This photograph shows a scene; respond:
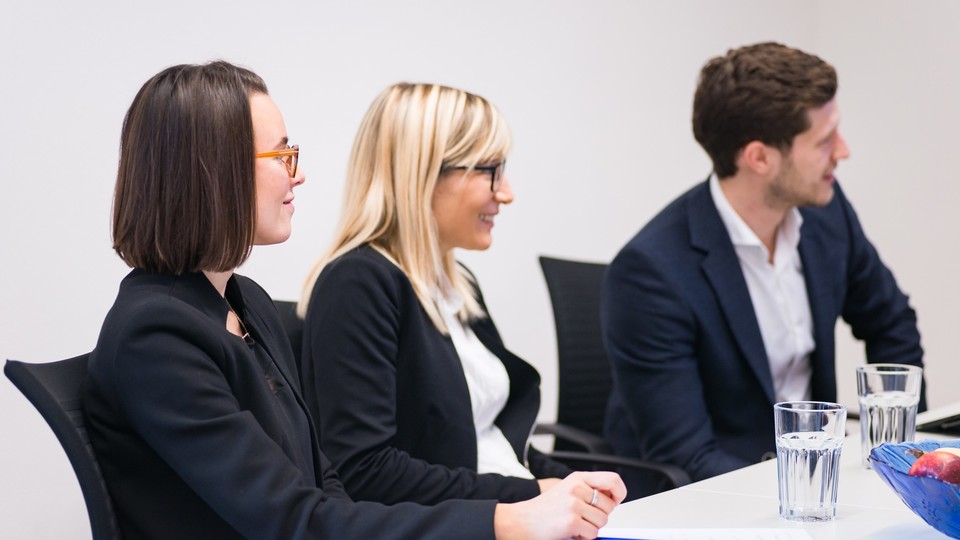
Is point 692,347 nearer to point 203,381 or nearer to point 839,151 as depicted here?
point 839,151

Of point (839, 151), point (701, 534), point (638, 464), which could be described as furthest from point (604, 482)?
point (839, 151)

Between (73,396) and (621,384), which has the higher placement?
(73,396)

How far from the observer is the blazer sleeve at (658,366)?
2.17 meters

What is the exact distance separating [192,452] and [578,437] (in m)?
1.44

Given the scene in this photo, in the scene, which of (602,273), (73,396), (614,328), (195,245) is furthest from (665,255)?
(73,396)

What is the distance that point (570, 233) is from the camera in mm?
3299

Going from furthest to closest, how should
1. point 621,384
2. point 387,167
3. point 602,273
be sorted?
point 602,273, point 621,384, point 387,167

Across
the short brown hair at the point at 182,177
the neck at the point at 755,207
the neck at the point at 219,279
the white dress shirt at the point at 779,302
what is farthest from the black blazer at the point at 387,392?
the neck at the point at 755,207

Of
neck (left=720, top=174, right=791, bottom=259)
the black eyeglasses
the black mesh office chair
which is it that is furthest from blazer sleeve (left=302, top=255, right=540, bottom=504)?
neck (left=720, top=174, right=791, bottom=259)

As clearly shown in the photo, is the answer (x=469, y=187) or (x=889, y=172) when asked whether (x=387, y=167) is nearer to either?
(x=469, y=187)

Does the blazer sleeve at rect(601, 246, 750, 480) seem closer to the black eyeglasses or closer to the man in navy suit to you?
the man in navy suit

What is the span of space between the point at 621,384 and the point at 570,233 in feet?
3.46

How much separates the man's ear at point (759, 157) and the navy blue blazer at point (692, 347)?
0.13 metres

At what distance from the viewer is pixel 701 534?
1.21 metres
